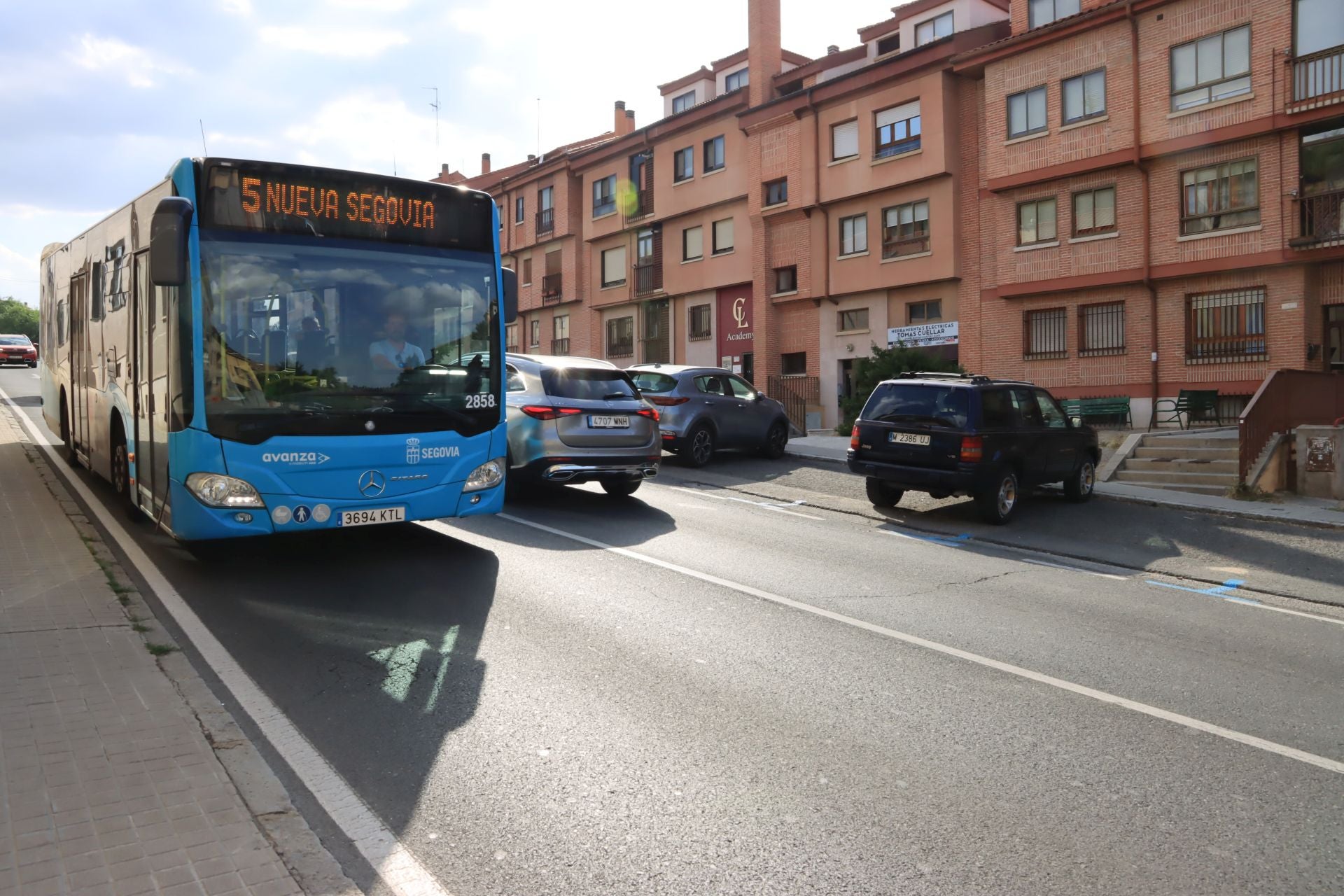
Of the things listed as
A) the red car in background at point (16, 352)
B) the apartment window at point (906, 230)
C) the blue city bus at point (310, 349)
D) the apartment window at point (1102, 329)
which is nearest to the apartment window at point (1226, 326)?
the apartment window at point (1102, 329)

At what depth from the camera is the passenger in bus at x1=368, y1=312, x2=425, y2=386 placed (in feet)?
25.7

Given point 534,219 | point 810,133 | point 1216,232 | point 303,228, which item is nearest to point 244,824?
point 303,228

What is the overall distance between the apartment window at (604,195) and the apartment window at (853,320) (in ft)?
44.9

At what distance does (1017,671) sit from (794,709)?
161 cm

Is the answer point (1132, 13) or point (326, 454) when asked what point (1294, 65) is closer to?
point (1132, 13)

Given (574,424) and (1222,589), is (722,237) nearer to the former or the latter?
(574,424)

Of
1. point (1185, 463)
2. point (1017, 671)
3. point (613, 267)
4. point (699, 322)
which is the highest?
point (613, 267)

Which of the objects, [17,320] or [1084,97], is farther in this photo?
[17,320]

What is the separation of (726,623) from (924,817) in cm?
310

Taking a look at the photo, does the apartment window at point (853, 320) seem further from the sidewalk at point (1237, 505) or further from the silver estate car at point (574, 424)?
the silver estate car at point (574, 424)

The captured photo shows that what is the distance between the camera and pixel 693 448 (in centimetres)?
1748

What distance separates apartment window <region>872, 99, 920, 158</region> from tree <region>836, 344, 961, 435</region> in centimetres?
705

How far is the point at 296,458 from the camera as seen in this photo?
7.45 meters

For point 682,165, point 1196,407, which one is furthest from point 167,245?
point 682,165
